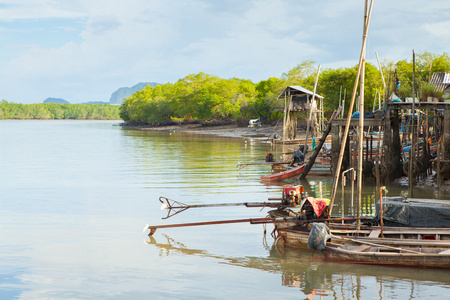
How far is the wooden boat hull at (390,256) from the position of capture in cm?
1248

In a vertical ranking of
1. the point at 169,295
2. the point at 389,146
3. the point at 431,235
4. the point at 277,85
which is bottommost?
the point at 169,295

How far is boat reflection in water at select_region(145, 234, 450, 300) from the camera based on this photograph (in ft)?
38.9

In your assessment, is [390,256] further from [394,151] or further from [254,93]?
[254,93]

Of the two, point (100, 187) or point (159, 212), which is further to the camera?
point (100, 187)

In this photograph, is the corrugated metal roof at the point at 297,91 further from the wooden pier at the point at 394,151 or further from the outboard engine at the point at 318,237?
the outboard engine at the point at 318,237

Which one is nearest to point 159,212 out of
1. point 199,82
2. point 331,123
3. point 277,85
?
point 331,123

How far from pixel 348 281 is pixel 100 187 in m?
18.4

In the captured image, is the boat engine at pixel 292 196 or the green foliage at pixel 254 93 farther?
the green foliage at pixel 254 93

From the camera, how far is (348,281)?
41.2 feet

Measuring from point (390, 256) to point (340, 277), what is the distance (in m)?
1.33

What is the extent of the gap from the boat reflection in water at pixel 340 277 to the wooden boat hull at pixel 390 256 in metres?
0.21

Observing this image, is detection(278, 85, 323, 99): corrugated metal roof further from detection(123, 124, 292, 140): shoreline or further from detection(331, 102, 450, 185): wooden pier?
detection(331, 102, 450, 185): wooden pier

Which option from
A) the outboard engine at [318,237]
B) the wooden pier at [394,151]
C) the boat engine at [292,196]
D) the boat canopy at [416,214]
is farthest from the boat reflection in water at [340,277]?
the wooden pier at [394,151]

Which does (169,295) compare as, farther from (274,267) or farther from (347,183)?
(347,183)
